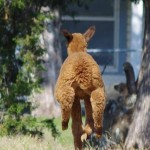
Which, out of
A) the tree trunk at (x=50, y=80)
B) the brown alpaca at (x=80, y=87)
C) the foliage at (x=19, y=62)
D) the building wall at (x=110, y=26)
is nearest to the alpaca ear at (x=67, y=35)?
the brown alpaca at (x=80, y=87)

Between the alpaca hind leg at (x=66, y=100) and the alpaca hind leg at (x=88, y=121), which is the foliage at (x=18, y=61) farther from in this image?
the alpaca hind leg at (x=66, y=100)

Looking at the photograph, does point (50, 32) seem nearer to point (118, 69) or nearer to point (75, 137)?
point (118, 69)

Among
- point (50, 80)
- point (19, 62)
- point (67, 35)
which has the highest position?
point (67, 35)

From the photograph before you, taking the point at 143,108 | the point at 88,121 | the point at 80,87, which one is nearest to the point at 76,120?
the point at 88,121

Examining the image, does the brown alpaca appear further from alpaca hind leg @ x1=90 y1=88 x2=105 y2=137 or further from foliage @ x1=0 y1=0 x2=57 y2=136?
foliage @ x1=0 y1=0 x2=57 y2=136

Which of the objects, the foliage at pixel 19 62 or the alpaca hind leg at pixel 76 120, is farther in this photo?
the foliage at pixel 19 62

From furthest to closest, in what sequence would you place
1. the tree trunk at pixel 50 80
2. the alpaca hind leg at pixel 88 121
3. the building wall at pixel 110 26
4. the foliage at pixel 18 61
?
the building wall at pixel 110 26 < the tree trunk at pixel 50 80 < the foliage at pixel 18 61 < the alpaca hind leg at pixel 88 121

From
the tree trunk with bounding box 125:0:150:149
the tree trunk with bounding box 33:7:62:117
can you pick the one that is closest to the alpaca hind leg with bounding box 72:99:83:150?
the tree trunk with bounding box 125:0:150:149

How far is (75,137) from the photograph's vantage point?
17.9 ft

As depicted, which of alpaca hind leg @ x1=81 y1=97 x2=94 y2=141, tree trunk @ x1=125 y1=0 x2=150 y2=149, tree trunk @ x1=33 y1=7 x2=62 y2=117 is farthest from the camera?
tree trunk @ x1=33 y1=7 x2=62 y2=117

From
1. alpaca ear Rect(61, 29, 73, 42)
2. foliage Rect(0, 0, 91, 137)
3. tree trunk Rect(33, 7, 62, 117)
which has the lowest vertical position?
tree trunk Rect(33, 7, 62, 117)

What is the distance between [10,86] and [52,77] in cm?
685

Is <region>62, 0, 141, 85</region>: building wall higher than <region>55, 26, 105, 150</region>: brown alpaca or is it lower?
lower

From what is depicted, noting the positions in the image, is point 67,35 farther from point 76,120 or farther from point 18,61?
point 18,61
